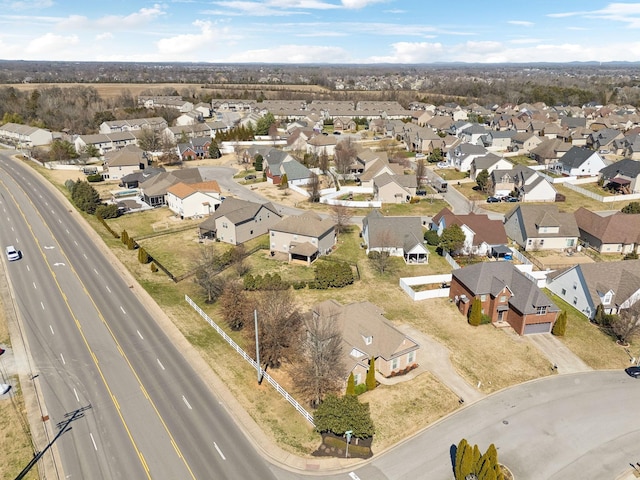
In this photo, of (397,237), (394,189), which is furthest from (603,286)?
(394,189)

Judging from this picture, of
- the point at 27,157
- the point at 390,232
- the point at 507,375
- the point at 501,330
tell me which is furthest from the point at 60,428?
the point at 27,157

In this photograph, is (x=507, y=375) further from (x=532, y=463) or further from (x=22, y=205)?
(x=22, y=205)

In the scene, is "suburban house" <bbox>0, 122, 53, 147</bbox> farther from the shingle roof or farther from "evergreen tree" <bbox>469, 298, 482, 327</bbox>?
the shingle roof

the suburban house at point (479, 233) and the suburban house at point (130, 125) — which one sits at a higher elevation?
the suburban house at point (130, 125)

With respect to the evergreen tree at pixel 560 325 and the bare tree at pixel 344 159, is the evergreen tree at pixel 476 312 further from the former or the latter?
the bare tree at pixel 344 159

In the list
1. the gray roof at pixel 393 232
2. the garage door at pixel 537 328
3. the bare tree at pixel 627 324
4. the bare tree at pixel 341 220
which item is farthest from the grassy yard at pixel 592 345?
the bare tree at pixel 341 220
